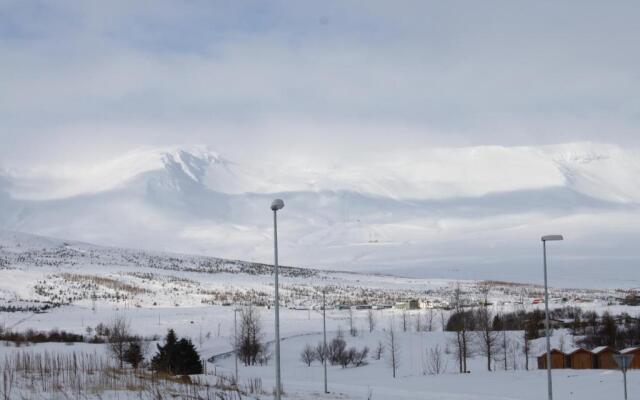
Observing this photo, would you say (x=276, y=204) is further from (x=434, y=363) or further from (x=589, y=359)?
(x=434, y=363)

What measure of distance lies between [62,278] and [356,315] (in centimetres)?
5294

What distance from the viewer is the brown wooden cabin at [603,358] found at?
66.6m

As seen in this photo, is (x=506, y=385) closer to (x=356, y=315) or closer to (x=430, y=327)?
(x=430, y=327)

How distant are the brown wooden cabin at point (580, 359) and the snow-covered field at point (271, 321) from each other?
3.23 m

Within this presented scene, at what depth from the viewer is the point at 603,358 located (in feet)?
220

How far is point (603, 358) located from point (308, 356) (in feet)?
103

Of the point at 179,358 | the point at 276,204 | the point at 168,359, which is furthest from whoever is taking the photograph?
the point at 179,358

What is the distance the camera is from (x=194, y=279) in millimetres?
179250

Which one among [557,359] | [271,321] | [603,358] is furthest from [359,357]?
[603,358]

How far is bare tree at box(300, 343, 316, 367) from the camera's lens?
86.7m

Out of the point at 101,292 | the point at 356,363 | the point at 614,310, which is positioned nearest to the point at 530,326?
the point at 356,363

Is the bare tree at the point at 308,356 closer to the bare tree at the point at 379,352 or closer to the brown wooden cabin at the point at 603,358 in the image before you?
the bare tree at the point at 379,352

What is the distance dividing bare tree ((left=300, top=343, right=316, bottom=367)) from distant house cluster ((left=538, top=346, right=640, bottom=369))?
25398 millimetres

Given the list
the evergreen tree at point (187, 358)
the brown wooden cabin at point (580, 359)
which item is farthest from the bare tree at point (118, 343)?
the brown wooden cabin at point (580, 359)
